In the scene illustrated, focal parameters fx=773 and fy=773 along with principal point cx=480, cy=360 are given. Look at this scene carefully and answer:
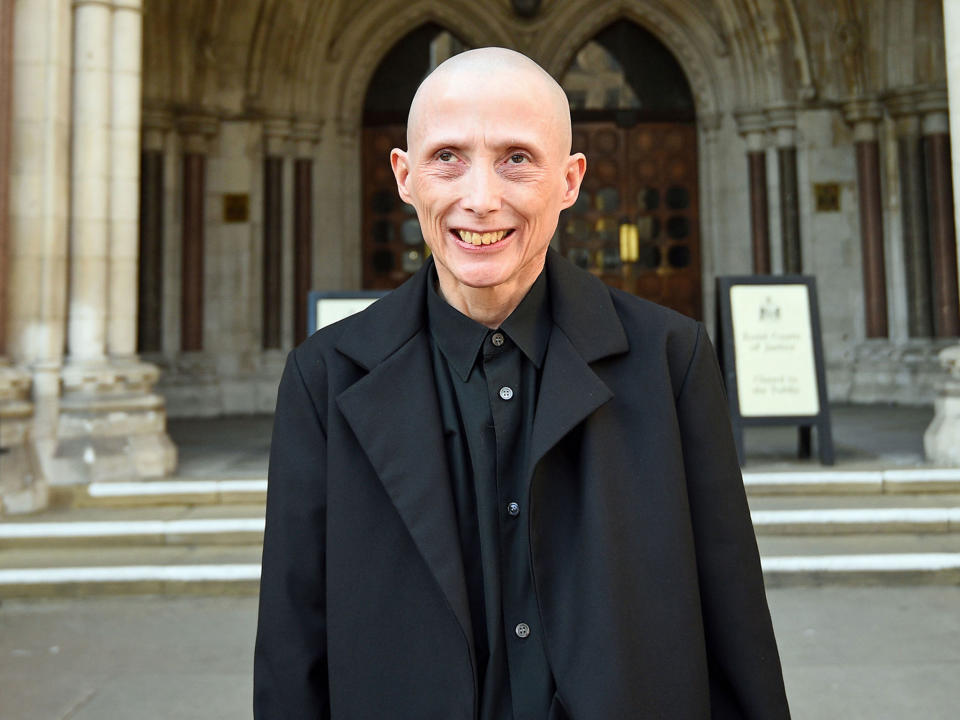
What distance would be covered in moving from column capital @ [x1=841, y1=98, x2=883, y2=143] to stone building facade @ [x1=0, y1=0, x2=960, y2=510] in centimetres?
3

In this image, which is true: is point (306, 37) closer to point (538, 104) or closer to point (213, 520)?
point (213, 520)

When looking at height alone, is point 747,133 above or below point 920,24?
below

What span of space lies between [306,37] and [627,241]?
472 centimetres

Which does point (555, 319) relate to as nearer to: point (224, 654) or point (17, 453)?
point (224, 654)

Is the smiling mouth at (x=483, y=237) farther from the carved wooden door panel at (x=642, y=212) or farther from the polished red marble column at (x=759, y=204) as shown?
the polished red marble column at (x=759, y=204)

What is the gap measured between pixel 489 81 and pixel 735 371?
4150 mm

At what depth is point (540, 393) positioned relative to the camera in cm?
97

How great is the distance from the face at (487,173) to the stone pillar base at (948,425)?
4679 mm

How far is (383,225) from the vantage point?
1013cm

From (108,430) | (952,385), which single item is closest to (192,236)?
(108,430)

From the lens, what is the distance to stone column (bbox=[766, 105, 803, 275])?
9.37 meters

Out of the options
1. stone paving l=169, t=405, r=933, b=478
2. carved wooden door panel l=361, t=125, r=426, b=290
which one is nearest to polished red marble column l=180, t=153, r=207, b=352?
stone paving l=169, t=405, r=933, b=478

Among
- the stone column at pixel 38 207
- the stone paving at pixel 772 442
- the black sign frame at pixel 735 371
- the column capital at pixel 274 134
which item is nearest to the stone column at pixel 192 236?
the column capital at pixel 274 134

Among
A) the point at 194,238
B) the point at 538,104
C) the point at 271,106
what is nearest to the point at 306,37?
the point at 271,106
